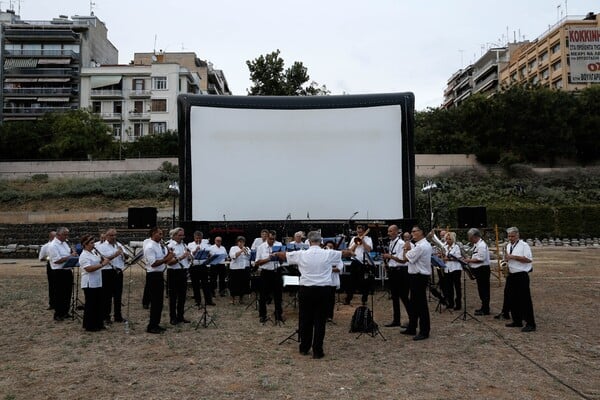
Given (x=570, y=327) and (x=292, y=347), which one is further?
(x=570, y=327)

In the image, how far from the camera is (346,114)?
1298 cm

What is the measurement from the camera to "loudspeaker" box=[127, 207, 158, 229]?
14172 mm

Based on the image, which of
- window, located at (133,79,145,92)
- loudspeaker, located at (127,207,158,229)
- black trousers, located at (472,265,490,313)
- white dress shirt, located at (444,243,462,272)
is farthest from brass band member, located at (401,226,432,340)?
window, located at (133,79,145,92)

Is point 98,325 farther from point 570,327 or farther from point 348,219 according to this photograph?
point 570,327

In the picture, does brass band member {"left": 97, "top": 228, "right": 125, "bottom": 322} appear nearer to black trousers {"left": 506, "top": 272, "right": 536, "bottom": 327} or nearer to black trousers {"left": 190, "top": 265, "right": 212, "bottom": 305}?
black trousers {"left": 190, "top": 265, "right": 212, "bottom": 305}

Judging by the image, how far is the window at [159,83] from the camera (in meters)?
55.4

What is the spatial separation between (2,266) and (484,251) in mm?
20052

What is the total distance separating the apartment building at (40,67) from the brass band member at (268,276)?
59520mm

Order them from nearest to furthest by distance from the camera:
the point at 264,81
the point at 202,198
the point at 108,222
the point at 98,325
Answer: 1. the point at 98,325
2. the point at 202,198
3. the point at 108,222
4. the point at 264,81

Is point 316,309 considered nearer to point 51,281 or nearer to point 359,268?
point 359,268

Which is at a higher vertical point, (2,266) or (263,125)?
(263,125)

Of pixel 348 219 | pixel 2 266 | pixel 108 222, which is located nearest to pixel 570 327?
pixel 348 219

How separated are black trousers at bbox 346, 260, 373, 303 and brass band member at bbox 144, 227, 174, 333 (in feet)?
13.4

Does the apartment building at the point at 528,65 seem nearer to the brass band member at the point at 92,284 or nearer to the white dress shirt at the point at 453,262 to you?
the white dress shirt at the point at 453,262
